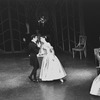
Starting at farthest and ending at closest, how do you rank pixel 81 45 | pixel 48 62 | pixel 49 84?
pixel 81 45, pixel 48 62, pixel 49 84

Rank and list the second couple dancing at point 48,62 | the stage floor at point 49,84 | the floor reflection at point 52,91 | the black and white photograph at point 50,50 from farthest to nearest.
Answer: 1. the second couple dancing at point 48,62
2. the black and white photograph at point 50,50
3. the stage floor at point 49,84
4. the floor reflection at point 52,91

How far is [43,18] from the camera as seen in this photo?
46.6 feet

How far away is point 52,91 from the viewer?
709cm

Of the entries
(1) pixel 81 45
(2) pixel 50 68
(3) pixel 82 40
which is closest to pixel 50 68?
(2) pixel 50 68

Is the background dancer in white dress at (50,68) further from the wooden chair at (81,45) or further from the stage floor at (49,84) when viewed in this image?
the wooden chair at (81,45)

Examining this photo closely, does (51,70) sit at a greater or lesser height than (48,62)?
lesser

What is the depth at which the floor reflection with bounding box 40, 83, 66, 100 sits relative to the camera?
6.57 metres

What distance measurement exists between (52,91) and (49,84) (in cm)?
71

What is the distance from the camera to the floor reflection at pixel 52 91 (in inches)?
259

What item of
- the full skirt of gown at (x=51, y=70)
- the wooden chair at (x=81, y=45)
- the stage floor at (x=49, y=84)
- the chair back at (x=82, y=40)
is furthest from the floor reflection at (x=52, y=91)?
the chair back at (x=82, y=40)

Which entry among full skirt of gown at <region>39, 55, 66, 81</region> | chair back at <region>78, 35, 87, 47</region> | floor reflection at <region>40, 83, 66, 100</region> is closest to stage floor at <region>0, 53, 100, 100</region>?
floor reflection at <region>40, 83, 66, 100</region>

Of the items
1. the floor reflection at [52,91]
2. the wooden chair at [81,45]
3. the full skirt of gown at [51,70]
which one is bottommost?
the floor reflection at [52,91]

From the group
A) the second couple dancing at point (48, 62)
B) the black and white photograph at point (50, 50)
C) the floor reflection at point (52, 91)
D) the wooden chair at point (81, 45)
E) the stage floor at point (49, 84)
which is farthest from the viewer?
the wooden chair at point (81, 45)

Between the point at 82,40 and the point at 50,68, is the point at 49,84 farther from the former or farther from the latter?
the point at 82,40
